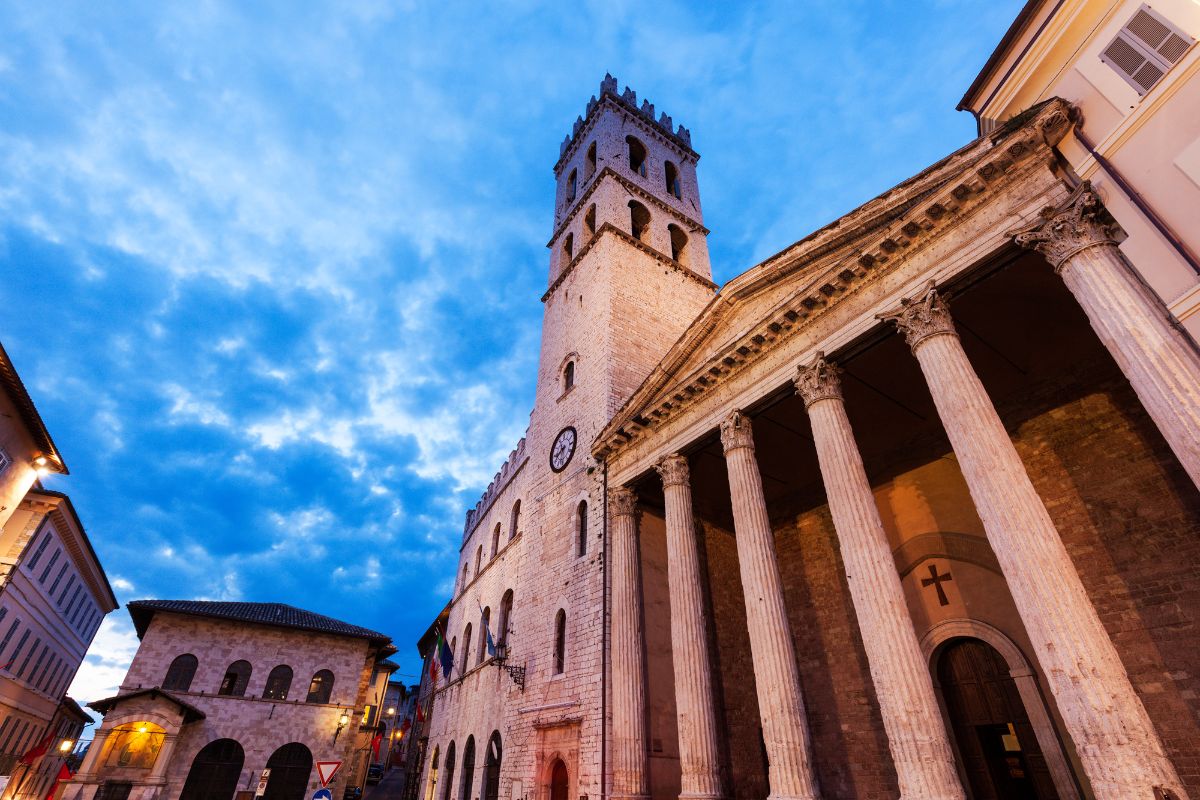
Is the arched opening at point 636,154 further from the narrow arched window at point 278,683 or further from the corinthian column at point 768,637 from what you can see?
the narrow arched window at point 278,683

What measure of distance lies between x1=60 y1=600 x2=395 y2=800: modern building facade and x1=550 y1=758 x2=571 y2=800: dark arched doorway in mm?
16637

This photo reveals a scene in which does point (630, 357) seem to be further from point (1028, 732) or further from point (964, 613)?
point (1028, 732)

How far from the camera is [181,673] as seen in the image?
965 inches

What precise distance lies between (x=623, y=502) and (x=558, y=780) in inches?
254

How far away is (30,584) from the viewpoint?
22922 millimetres

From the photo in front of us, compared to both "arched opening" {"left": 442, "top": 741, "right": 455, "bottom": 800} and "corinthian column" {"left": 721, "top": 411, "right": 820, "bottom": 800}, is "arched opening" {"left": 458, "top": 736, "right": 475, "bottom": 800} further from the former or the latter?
"corinthian column" {"left": 721, "top": 411, "right": 820, "bottom": 800}

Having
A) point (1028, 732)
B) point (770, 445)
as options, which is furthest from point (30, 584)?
point (1028, 732)

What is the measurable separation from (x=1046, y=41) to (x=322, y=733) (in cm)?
3252

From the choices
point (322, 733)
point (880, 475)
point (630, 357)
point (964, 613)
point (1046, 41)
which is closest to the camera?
point (1046, 41)

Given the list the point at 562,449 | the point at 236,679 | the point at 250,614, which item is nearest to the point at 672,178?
the point at 562,449

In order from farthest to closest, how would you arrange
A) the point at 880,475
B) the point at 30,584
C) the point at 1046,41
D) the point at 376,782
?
the point at 376,782
the point at 30,584
the point at 880,475
the point at 1046,41

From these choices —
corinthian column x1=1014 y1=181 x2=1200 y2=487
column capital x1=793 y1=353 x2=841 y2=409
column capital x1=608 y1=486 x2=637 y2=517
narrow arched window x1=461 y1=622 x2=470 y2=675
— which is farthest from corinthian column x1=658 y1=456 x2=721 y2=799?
narrow arched window x1=461 y1=622 x2=470 y2=675

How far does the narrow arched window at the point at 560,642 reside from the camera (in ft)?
46.7

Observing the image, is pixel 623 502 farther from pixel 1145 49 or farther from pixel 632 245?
pixel 1145 49
